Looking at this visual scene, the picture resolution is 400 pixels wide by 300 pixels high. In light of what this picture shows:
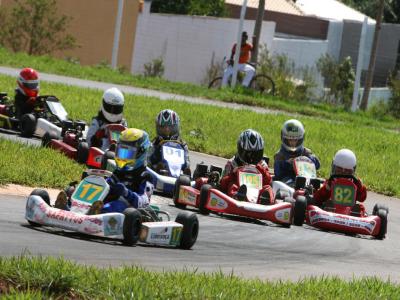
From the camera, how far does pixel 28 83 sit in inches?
671

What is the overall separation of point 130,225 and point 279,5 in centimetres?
4229

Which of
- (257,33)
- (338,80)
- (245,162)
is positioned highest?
(257,33)

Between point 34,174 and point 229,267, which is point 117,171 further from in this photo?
point 34,174

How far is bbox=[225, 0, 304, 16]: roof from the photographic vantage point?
4922cm

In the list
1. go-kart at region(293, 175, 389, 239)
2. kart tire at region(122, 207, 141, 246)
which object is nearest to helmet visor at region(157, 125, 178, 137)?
go-kart at region(293, 175, 389, 239)

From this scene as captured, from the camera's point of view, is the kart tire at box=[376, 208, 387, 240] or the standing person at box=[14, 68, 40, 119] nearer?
the kart tire at box=[376, 208, 387, 240]

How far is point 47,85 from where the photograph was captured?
23.6 m

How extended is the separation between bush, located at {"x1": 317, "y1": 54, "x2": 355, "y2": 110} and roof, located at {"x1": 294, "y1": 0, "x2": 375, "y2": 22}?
2048 centimetres

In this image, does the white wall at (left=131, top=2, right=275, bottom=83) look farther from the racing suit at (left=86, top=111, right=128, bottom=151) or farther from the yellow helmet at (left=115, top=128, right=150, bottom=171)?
the yellow helmet at (left=115, top=128, right=150, bottom=171)

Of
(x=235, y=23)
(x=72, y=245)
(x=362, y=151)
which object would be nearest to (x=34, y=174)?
(x=72, y=245)

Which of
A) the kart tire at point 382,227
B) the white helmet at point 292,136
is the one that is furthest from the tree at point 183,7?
the kart tire at point 382,227

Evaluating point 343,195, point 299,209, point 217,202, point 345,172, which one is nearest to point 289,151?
point 345,172

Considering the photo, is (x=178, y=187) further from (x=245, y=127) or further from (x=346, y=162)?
(x=245, y=127)

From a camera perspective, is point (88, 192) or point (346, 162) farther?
point (346, 162)
